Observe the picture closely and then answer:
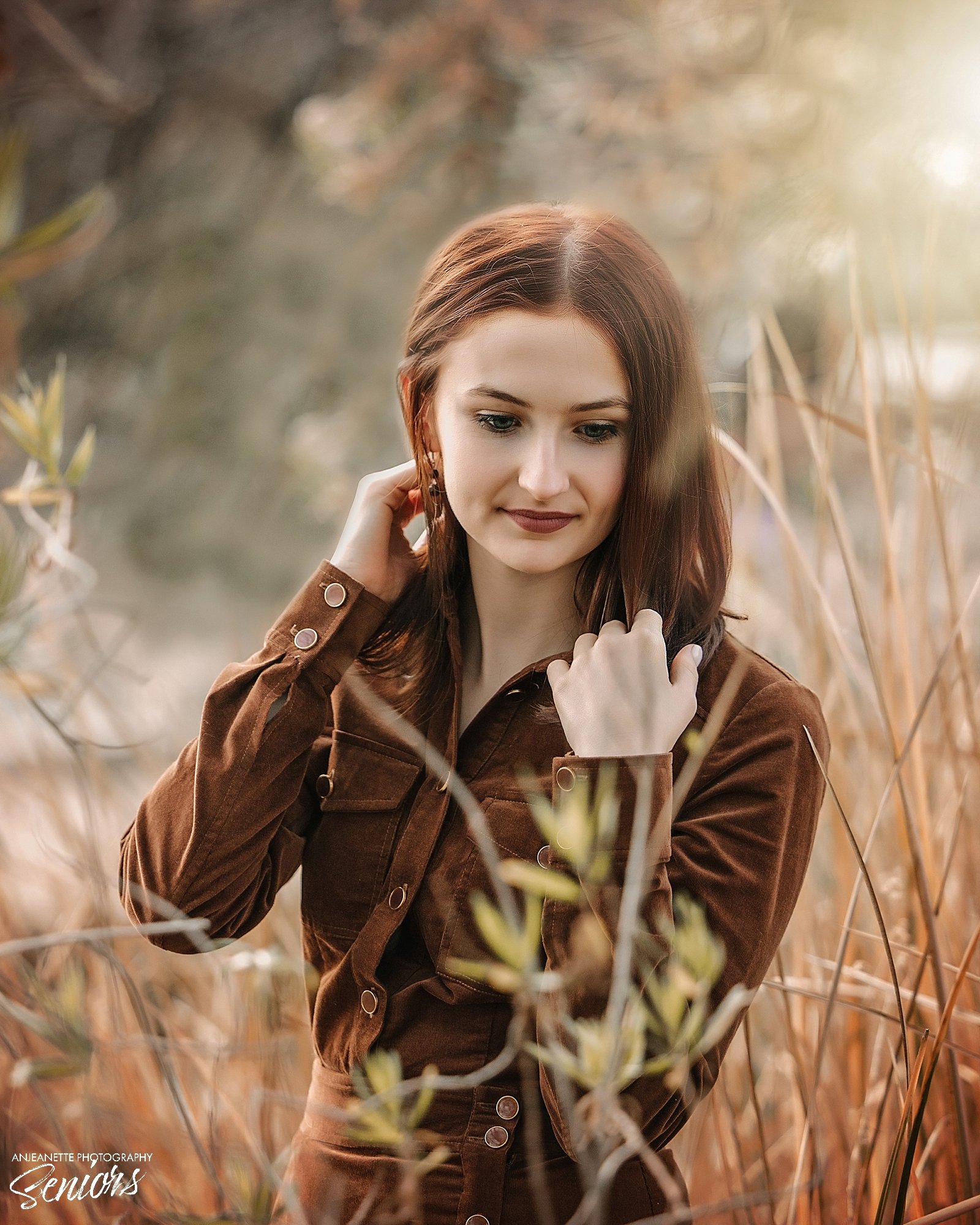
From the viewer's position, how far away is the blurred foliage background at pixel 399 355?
108 cm

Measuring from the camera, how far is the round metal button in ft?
2.65

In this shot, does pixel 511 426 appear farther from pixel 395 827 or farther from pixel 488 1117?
pixel 488 1117

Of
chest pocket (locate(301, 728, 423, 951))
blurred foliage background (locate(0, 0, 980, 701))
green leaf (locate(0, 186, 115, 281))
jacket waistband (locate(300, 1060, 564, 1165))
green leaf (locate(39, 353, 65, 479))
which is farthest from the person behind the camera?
blurred foliage background (locate(0, 0, 980, 701))

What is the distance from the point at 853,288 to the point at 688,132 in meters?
1.42

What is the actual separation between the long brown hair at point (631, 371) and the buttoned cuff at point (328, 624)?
10cm

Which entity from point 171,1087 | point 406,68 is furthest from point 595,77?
point 171,1087

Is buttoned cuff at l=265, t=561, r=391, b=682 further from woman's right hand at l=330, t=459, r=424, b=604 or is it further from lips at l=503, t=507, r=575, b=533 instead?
lips at l=503, t=507, r=575, b=533

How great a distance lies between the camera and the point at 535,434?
917 millimetres

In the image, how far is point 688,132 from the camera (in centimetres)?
227

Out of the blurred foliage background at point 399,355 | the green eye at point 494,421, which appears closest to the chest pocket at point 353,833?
the blurred foliage background at point 399,355

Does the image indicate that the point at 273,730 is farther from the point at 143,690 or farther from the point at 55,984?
the point at 143,690

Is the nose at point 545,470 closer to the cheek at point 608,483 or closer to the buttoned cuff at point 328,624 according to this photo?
the cheek at point 608,483

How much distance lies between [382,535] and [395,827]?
290mm

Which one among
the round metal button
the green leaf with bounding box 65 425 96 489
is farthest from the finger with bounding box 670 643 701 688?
the green leaf with bounding box 65 425 96 489
